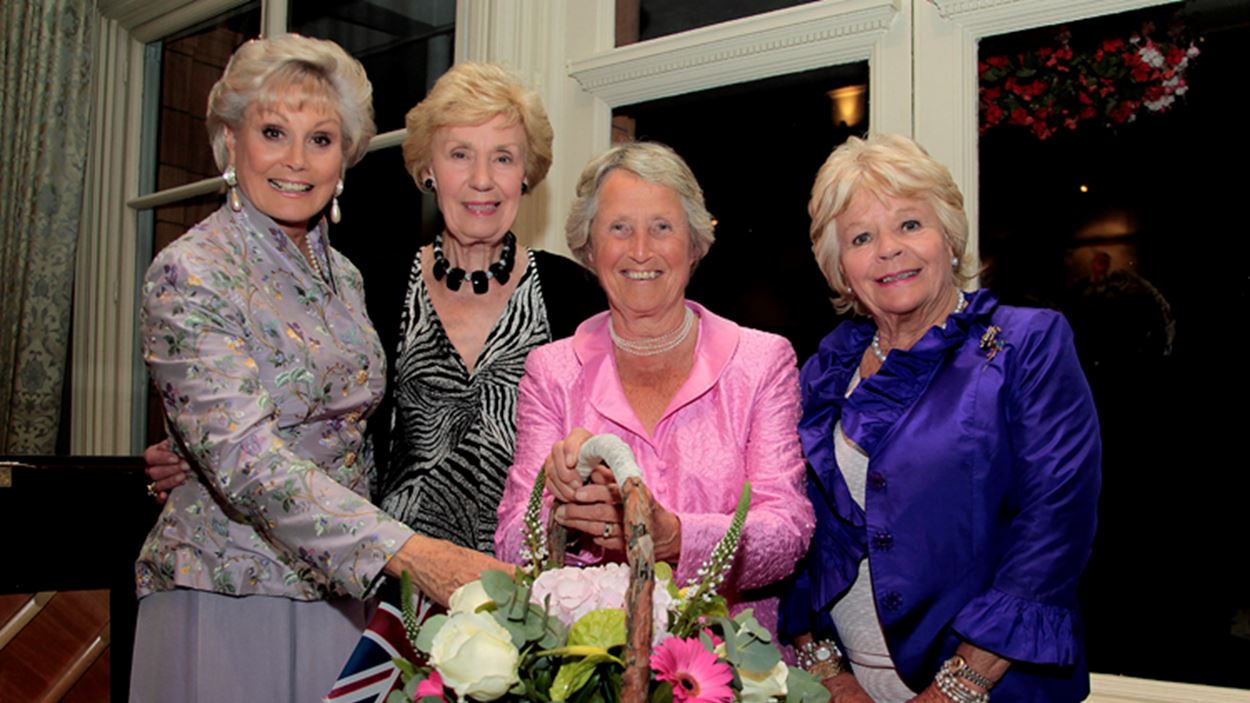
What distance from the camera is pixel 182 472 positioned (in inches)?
65.7

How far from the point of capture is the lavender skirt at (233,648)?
1550 millimetres

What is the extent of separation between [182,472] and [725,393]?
2.89 feet

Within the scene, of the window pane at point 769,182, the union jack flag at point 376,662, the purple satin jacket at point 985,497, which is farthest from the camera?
the window pane at point 769,182

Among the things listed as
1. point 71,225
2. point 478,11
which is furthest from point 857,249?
point 71,225

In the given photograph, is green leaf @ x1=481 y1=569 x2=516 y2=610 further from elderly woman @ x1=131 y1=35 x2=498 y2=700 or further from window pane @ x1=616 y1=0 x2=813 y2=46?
window pane @ x1=616 y1=0 x2=813 y2=46

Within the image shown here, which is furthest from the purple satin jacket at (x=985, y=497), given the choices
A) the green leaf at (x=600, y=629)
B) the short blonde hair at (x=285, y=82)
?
the short blonde hair at (x=285, y=82)

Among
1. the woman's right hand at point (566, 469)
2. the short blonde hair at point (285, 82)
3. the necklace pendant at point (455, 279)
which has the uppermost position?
the short blonde hair at point (285, 82)

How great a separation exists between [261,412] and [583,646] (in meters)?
0.72

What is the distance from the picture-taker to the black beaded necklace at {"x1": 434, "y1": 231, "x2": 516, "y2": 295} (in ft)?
6.49

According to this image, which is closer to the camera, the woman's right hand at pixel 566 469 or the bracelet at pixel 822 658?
the woman's right hand at pixel 566 469

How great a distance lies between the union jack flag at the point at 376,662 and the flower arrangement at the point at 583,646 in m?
0.09

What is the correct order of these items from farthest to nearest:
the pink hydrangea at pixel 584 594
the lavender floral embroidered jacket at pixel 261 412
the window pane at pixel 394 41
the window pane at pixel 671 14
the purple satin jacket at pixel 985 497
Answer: the window pane at pixel 394 41 → the window pane at pixel 671 14 → the purple satin jacket at pixel 985 497 → the lavender floral embroidered jacket at pixel 261 412 → the pink hydrangea at pixel 584 594

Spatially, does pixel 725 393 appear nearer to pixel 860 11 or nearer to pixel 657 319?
pixel 657 319

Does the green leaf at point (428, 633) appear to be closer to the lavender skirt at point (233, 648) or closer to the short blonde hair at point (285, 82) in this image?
the lavender skirt at point (233, 648)
